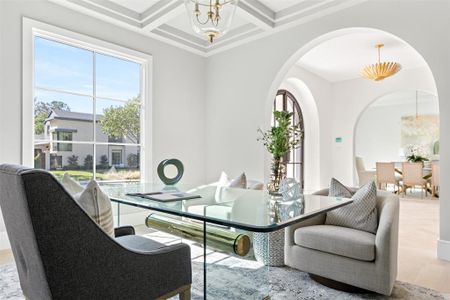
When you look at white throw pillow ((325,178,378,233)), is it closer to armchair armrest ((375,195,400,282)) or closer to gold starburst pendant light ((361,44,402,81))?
armchair armrest ((375,195,400,282))

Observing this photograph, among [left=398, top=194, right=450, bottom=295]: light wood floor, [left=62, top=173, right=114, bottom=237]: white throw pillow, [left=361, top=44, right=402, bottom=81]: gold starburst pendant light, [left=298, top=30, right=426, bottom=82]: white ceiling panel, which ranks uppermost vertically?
[left=298, top=30, right=426, bottom=82]: white ceiling panel

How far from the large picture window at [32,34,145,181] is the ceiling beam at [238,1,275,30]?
1.74m

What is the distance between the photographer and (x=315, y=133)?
7137 millimetres

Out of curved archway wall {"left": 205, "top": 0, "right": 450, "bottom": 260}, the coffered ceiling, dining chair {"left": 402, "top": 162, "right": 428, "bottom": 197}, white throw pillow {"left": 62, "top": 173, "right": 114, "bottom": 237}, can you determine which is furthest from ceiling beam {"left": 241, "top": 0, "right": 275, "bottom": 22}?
dining chair {"left": 402, "top": 162, "right": 428, "bottom": 197}

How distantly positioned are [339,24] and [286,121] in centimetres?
200

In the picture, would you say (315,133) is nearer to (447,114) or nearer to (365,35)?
(365,35)

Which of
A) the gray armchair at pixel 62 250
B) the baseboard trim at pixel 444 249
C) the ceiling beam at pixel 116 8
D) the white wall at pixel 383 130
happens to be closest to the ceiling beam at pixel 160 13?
the ceiling beam at pixel 116 8

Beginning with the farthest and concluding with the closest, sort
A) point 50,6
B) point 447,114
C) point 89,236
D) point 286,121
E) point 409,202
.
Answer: point 409,202 → point 50,6 → point 447,114 → point 286,121 → point 89,236

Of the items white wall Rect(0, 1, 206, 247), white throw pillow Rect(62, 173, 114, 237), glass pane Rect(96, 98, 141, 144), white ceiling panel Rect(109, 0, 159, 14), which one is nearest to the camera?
white throw pillow Rect(62, 173, 114, 237)

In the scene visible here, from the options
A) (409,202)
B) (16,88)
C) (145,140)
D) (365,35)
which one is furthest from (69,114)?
(409,202)

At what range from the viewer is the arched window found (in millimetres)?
6934

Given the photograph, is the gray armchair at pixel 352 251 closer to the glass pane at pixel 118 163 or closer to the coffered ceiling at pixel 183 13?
the coffered ceiling at pixel 183 13

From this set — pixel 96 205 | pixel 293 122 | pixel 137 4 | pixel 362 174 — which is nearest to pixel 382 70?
pixel 293 122

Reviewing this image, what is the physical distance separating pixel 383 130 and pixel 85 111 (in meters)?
9.70
